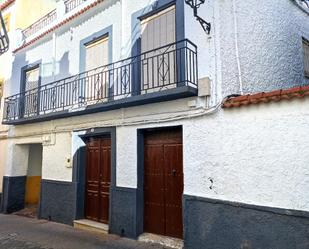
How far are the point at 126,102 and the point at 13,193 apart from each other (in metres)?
7.35

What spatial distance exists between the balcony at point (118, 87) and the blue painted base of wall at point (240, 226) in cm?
A: 234

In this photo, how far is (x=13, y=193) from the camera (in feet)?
37.5

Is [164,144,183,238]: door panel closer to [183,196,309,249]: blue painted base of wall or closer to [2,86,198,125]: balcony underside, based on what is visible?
[183,196,309,249]: blue painted base of wall

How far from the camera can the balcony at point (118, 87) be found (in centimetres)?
630

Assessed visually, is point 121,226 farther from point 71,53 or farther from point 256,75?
point 71,53

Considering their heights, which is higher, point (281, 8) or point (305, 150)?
point (281, 8)

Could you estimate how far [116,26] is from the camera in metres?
8.23

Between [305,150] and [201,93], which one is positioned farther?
[201,93]

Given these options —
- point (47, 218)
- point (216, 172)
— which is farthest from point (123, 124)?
point (47, 218)

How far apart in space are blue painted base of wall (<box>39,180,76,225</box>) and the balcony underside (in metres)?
2.15

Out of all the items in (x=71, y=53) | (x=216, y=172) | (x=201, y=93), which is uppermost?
(x=71, y=53)

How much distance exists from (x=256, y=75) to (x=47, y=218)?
310 inches

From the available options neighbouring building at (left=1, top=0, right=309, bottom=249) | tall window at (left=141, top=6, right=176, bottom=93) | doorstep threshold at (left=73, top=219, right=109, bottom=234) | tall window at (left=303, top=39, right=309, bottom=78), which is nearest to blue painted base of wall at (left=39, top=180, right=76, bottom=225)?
neighbouring building at (left=1, top=0, right=309, bottom=249)

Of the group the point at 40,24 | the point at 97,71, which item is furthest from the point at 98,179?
the point at 40,24
